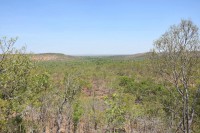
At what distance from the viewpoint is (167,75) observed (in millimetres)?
22828

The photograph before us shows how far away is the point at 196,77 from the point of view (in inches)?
841

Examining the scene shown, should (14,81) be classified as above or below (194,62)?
below

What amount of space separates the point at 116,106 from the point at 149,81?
5473 centimetres

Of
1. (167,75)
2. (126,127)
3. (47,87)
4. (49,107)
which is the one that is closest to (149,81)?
(126,127)

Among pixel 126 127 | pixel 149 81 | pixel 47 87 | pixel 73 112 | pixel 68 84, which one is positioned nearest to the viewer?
pixel 68 84

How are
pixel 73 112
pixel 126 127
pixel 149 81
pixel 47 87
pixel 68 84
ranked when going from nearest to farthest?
1. pixel 68 84
2. pixel 47 87
3. pixel 73 112
4. pixel 126 127
5. pixel 149 81

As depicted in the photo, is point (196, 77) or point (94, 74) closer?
point (196, 77)

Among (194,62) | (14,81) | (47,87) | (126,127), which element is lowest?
(126,127)

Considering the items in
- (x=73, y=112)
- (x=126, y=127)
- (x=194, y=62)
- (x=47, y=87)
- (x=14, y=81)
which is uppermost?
(x=194, y=62)

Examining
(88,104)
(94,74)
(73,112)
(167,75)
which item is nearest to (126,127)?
(88,104)

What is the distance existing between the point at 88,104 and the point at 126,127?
9.84 metres

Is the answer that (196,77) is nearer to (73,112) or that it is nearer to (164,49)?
(164,49)

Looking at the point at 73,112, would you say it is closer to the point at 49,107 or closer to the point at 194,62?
the point at 49,107

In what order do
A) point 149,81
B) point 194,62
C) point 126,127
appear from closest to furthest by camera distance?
point 194,62
point 126,127
point 149,81
